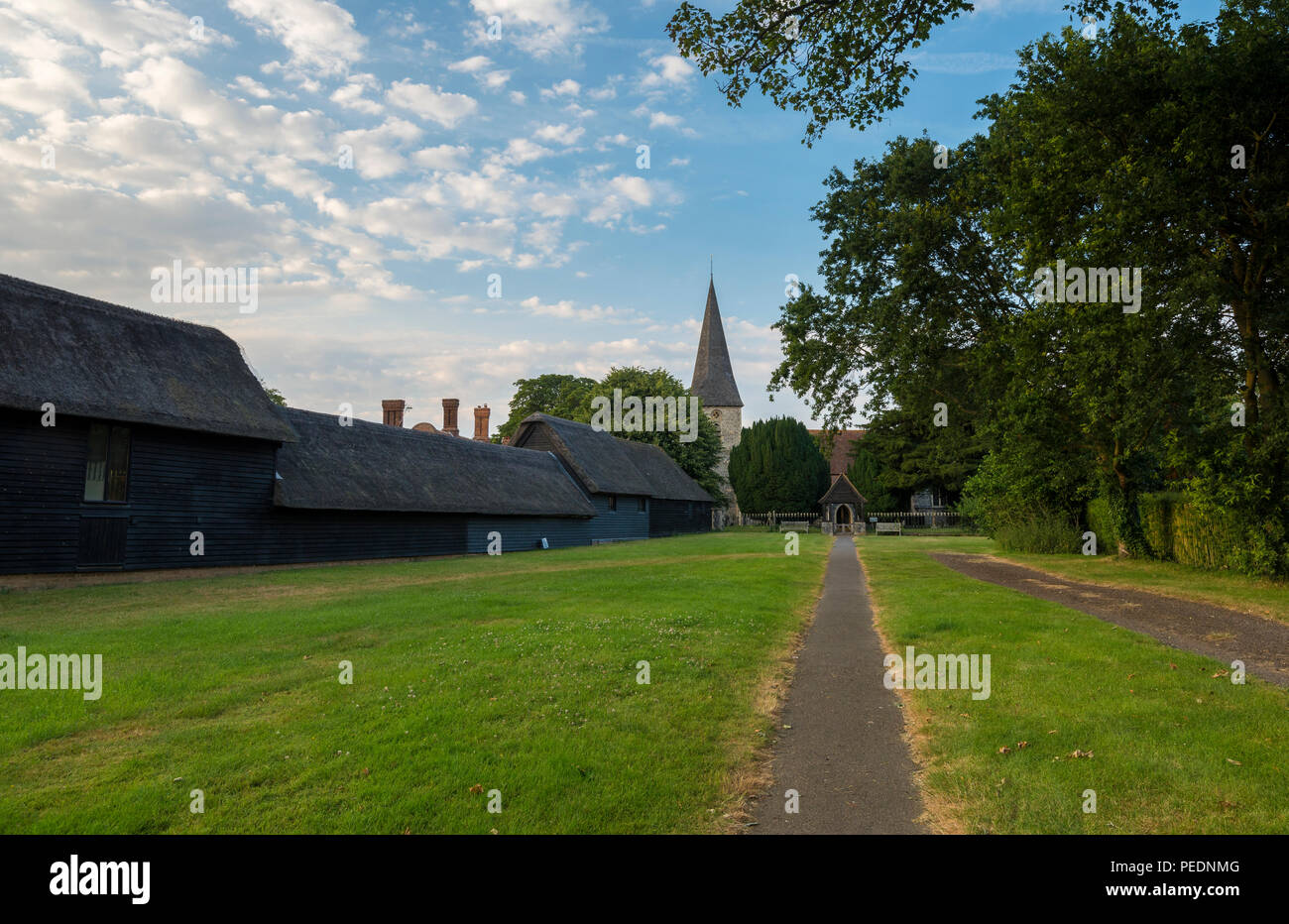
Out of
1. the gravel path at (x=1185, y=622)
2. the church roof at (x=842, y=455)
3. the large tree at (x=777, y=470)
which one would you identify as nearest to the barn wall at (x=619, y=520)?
the large tree at (x=777, y=470)

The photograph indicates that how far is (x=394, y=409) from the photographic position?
4416 centimetres

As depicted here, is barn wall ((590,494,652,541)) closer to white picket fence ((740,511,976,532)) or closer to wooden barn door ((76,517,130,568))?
white picket fence ((740,511,976,532))

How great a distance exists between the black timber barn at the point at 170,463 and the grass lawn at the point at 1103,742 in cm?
1900

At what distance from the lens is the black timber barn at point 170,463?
16.6 m

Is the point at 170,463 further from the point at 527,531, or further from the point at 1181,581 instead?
the point at 1181,581

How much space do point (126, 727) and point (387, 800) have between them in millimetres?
2975

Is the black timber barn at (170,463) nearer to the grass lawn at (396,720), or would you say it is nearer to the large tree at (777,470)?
the grass lawn at (396,720)

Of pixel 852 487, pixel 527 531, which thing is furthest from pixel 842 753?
pixel 852 487

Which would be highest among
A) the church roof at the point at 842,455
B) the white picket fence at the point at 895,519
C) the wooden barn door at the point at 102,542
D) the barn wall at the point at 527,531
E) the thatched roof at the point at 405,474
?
the church roof at the point at 842,455

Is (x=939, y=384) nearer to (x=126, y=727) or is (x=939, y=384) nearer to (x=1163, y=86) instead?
(x=1163, y=86)

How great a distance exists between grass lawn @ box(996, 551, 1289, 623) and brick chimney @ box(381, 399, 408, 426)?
35060 millimetres

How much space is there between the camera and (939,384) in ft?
80.1

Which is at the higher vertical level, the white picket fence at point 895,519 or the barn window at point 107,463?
the barn window at point 107,463
